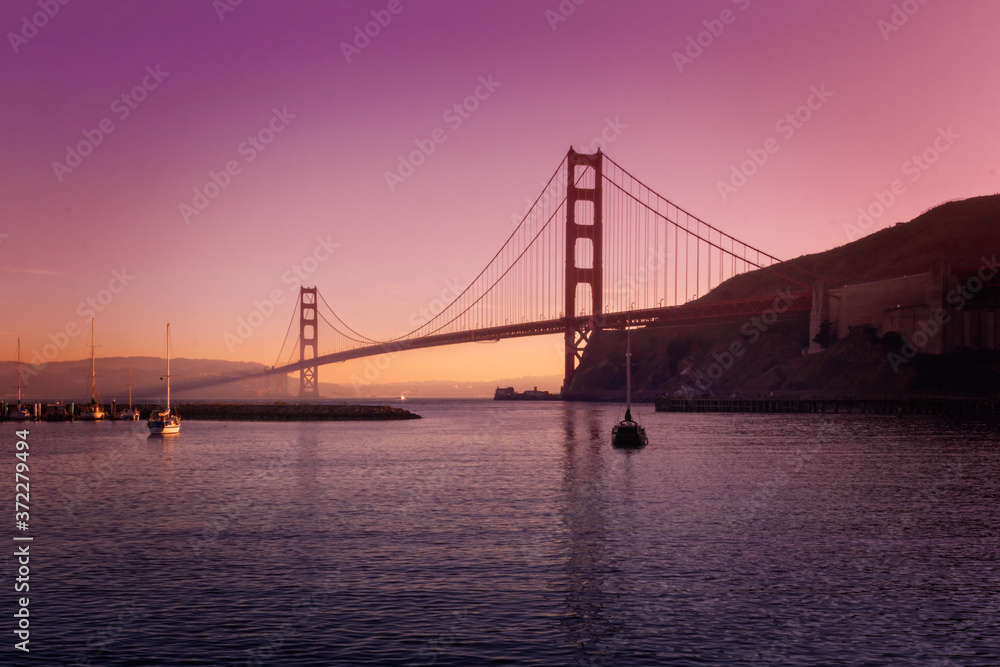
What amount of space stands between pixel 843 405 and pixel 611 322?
40422mm

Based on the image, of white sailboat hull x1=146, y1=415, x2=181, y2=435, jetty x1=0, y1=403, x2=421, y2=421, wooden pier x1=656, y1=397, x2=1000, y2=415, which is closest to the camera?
white sailboat hull x1=146, y1=415, x2=181, y2=435

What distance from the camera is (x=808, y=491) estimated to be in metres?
35.0

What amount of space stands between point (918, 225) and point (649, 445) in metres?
142

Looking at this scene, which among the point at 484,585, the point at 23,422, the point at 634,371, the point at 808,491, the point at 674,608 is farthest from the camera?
the point at 634,371

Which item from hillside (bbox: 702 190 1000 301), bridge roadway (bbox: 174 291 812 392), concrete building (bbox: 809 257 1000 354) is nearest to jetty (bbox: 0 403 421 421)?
bridge roadway (bbox: 174 291 812 392)

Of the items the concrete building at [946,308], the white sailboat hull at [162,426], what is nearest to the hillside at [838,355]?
the concrete building at [946,308]

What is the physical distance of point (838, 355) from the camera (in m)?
121

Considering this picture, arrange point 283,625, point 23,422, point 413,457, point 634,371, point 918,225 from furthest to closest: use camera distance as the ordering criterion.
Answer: point 634,371 < point 918,225 < point 23,422 < point 413,457 < point 283,625

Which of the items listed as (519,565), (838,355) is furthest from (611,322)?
(519,565)

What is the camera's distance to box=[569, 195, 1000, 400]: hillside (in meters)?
108

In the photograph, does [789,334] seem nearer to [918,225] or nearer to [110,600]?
[918,225]

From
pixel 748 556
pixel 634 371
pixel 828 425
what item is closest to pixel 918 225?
pixel 634 371

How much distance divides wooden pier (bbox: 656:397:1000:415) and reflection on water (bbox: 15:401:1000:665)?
208 ft

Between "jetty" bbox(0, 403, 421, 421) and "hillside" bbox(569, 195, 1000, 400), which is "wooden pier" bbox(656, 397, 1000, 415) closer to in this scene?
"hillside" bbox(569, 195, 1000, 400)
